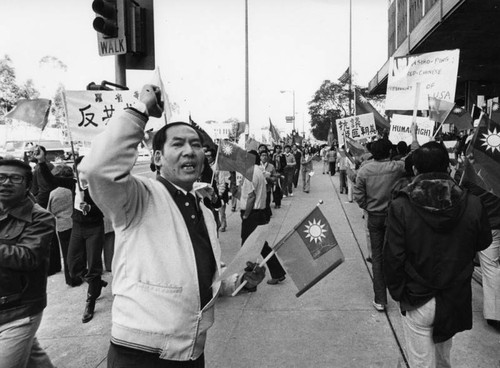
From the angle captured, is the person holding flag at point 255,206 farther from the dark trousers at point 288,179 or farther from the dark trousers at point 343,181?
the dark trousers at point 343,181

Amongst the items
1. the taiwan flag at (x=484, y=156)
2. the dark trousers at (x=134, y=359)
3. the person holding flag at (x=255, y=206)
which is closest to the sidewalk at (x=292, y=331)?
the person holding flag at (x=255, y=206)

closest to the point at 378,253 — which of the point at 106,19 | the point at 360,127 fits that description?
the point at 106,19

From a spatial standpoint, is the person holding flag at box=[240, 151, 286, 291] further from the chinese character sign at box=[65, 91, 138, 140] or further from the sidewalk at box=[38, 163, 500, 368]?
the chinese character sign at box=[65, 91, 138, 140]

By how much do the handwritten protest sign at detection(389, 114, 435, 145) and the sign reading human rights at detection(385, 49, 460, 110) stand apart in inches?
8.5

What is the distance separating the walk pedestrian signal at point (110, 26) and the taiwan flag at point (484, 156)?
3.14 meters

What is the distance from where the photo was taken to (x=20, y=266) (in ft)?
8.21

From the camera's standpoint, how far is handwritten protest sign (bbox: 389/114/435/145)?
19.3 ft

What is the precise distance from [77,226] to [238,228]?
485cm

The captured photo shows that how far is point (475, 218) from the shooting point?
2537 mm

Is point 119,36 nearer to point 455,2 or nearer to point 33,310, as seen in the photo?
point 33,310

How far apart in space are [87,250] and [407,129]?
4538mm

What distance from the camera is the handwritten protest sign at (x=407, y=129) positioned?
19.3 ft

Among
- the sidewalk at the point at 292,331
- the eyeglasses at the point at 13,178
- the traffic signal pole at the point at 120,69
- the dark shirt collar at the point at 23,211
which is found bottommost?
the sidewalk at the point at 292,331

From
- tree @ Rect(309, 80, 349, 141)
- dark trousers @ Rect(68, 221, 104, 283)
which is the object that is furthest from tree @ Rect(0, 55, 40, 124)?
dark trousers @ Rect(68, 221, 104, 283)
